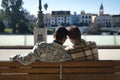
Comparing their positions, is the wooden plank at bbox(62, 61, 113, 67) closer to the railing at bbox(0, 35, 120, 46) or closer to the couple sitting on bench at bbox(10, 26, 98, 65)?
the couple sitting on bench at bbox(10, 26, 98, 65)

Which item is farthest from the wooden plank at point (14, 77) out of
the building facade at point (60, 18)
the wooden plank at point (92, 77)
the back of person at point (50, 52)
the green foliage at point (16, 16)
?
the building facade at point (60, 18)

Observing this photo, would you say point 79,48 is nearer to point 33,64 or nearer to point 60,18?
point 33,64

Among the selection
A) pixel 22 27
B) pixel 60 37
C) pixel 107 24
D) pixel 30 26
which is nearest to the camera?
pixel 60 37

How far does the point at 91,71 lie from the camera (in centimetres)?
636

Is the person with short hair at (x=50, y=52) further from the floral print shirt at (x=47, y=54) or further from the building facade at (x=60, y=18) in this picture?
the building facade at (x=60, y=18)

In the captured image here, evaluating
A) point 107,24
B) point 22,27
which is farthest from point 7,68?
point 107,24

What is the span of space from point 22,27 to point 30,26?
7.93 m

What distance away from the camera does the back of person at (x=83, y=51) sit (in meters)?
6.49

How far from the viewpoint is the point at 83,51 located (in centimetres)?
653

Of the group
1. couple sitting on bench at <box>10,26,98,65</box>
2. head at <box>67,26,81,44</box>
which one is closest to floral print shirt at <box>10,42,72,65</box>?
couple sitting on bench at <box>10,26,98,65</box>

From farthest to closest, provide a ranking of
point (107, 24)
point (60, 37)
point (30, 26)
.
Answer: point (107, 24)
point (30, 26)
point (60, 37)

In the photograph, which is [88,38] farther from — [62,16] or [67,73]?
[62,16]

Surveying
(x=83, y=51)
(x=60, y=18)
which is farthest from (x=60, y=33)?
(x=60, y=18)

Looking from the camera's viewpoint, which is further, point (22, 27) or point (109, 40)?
point (22, 27)
